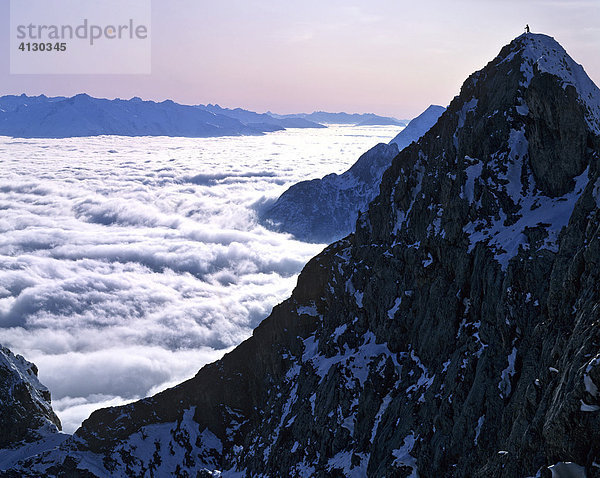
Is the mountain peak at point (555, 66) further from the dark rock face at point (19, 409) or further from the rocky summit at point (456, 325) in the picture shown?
the dark rock face at point (19, 409)

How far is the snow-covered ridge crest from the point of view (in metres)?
61.2

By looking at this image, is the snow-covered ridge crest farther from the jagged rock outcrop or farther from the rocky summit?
the jagged rock outcrop

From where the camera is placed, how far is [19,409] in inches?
4808

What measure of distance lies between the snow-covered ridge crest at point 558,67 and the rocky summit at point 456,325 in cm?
31

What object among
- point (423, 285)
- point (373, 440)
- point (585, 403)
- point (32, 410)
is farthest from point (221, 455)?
point (585, 403)

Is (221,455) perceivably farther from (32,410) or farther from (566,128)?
(566,128)

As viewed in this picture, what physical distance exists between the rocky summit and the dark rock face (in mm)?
13954

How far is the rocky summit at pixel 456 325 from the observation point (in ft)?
116

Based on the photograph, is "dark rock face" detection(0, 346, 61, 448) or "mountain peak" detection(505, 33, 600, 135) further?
"dark rock face" detection(0, 346, 61, 448)

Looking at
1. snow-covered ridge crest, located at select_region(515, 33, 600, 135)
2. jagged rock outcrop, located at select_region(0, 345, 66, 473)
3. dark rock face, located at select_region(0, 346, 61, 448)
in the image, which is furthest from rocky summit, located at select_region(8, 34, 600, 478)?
dark rock face, located at select_region(0, 346, 61, 448)

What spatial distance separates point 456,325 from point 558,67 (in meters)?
37.0

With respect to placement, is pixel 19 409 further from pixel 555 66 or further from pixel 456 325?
pixel 555 66

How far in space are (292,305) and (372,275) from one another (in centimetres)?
3262

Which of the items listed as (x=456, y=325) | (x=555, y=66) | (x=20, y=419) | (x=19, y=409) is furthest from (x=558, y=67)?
(x=20, y=419)
